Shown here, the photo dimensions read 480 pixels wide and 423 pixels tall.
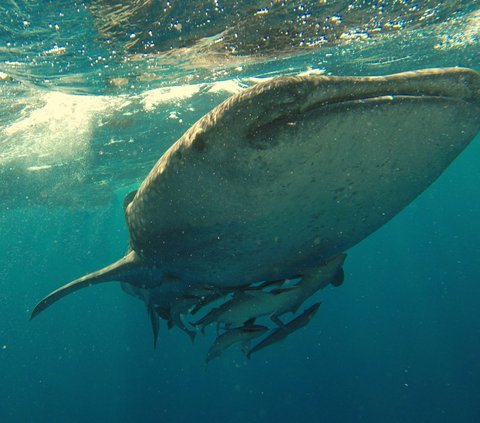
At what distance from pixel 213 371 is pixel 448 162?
4321cm

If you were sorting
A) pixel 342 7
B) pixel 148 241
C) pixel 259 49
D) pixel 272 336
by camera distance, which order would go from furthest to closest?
pixel 259 49 → pixel 342 7 → pixel 272 336 → pixel 148 241

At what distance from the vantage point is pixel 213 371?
41.4 m

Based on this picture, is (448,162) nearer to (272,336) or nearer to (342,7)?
(272,336)

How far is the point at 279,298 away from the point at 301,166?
221cm

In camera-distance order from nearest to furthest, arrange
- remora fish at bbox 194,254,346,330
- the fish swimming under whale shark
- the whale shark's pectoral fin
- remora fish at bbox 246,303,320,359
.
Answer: the fish swimming under whale shark, remora fish at bbox 194,254,346,330, the whale shark's pectoral fin, remora fish at bbox 246,303,320,359

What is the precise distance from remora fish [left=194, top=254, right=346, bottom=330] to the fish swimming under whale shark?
0.51 ft

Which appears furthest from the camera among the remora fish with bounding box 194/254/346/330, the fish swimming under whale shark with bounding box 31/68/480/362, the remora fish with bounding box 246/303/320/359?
the remora fish with bounding box 246/303/320/359

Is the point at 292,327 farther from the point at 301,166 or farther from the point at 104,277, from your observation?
the point at 301,166

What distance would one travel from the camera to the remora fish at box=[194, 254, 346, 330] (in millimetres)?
3914

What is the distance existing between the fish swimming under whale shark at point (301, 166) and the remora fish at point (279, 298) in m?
0.16

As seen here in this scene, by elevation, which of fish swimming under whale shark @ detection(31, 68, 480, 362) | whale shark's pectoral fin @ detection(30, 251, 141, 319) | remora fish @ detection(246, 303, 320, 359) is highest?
fish swimming under whale shark @ detection(31, 68, 480, 362)

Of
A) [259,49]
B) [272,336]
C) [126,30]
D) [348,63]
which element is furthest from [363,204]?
[348,63]

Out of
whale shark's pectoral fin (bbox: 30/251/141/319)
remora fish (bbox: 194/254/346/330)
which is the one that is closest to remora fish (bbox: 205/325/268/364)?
remora fish (bbox: 194/254/346/330)

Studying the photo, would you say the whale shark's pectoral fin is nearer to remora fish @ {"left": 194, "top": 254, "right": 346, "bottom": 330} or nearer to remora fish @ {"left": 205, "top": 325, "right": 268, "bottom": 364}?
remora fish @ {"left": 194, "top": 254, "right": 346, "bottom": 330}
